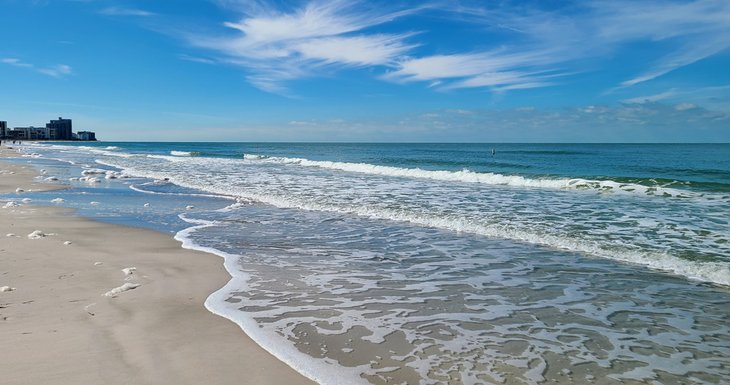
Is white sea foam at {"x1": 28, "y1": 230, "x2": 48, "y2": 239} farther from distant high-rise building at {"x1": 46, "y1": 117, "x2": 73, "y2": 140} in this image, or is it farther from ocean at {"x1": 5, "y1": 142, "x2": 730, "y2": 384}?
distant high-rise building at {"x1": 46, "y1": 117, "x2": 73, "y2": 140}

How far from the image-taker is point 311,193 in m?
16.4

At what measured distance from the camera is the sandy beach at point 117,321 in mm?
3377

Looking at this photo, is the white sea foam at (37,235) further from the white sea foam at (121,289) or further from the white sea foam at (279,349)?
the white sea foam at (279,349)

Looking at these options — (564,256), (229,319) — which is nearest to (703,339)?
(564,256)

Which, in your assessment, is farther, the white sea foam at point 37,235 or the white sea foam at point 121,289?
the white sea foam at point 37,235

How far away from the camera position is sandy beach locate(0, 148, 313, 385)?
338 cm

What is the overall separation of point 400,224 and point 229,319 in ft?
20.7

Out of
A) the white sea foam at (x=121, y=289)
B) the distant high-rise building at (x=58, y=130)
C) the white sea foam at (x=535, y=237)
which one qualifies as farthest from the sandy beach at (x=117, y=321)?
the distant high-rise building at (x=58, y=130)

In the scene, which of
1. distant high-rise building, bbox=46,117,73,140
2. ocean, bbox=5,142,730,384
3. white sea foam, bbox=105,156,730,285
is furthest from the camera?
distant high-rise building, bbox=46,117,73,140

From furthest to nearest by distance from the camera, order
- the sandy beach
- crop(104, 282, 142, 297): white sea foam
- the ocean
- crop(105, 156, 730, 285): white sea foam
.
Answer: crop(105, 156, 730, 285): white sea foam, crop(104, 282, 142, 297): white sea foam, the ocean, the sandy beach

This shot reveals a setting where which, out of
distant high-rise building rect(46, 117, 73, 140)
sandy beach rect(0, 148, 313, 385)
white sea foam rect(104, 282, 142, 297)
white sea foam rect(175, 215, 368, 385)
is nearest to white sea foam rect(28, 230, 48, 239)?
sandy beach rect(0, 148, 313, 385)

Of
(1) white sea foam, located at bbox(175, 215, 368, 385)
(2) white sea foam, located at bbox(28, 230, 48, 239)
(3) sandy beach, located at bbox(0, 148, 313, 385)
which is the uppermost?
(2) white sea foam, located at bbox(28, 230, 48, 239)

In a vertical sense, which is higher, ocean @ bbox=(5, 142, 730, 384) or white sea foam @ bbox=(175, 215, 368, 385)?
ocean @ bbox=(5, 142, 730, 384)

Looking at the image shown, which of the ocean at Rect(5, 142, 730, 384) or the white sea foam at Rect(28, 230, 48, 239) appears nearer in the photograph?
the ocean at Rect(5, 142, 730, 384)
